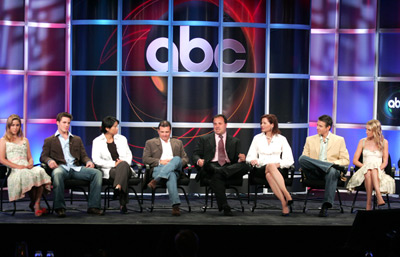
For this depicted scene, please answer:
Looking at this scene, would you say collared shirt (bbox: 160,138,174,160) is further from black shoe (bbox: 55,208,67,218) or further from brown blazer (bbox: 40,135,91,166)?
black shoe (bbox: 55,208,67,218)

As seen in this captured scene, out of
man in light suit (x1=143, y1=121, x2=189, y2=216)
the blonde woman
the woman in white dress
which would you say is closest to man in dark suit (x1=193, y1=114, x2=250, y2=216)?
man in light suit (x1=143, y1=121, x2=189, y2=216)

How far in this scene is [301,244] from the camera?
438 cm

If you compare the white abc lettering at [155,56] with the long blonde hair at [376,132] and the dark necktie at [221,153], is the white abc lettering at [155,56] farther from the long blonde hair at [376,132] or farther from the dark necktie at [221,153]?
the long blonde hair at [376,132]

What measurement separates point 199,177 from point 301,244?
338 cm

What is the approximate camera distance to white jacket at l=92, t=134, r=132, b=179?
753 centimetres

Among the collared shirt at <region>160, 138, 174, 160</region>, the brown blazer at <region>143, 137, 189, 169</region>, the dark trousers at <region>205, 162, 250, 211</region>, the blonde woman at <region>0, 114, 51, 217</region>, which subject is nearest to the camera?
the blonde woman at <region>0, 114, 51, 217</region>

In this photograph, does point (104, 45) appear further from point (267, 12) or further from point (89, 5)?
point (267, 12)

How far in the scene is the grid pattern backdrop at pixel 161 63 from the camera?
29.5 ft

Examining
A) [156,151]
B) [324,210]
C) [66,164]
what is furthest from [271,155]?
[66,164]

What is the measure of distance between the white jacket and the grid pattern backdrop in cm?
136

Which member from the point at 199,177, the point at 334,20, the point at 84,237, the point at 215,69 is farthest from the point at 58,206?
the point at 334,20

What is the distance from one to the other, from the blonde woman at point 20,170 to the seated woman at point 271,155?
2.61 metres

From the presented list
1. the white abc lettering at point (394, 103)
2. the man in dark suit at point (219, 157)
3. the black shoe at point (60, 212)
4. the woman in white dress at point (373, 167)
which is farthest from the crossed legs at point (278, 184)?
the white abc lettering at point (394, 103)

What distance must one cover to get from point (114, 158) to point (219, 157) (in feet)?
4.46
